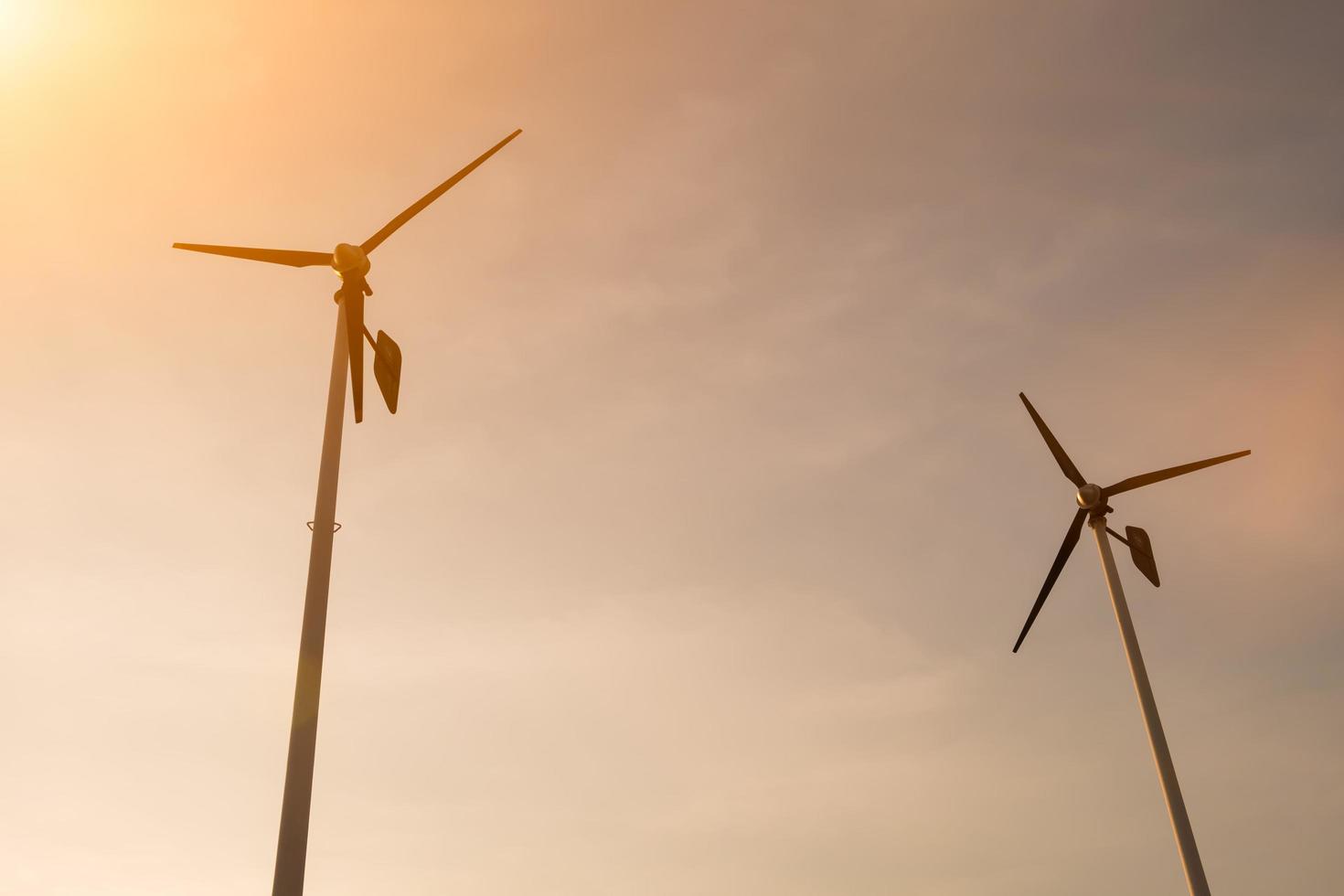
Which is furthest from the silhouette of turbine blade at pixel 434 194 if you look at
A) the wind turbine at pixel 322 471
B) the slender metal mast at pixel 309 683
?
the slender metal mast at pixel 309 683

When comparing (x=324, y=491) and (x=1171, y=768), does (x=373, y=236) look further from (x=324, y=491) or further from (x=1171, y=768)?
(x=1171, y=768)

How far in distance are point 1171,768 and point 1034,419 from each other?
2401 centimetres

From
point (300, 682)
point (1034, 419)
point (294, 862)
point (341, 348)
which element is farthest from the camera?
point (1034, 419)

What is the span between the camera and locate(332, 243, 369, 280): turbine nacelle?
30.4 meters

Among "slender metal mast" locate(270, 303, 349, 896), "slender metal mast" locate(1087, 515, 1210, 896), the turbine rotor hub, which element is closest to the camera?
"slender metal mast" locate(270, 303, 349, 896)

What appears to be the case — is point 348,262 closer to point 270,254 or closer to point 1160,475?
point 270,254

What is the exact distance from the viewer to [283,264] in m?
33.3

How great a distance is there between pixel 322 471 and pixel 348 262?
346 inches

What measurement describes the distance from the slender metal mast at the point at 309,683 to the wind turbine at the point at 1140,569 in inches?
1523

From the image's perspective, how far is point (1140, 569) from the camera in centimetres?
5606

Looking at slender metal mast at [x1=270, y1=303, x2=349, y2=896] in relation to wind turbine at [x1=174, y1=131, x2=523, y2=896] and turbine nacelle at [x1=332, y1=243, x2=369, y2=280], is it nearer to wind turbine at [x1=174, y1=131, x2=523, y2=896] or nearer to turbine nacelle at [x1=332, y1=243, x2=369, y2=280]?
wind turbine at [x1=174, y1=131, x2=523, y2=896]

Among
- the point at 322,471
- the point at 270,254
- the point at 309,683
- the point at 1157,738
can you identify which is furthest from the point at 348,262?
the point at 1157,738

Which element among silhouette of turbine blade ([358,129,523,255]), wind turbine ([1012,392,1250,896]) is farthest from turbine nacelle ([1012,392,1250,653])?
silhouette of turbine blade ([358,129,523,255])

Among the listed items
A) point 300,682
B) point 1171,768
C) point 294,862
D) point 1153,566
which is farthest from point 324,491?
point 1153,566
